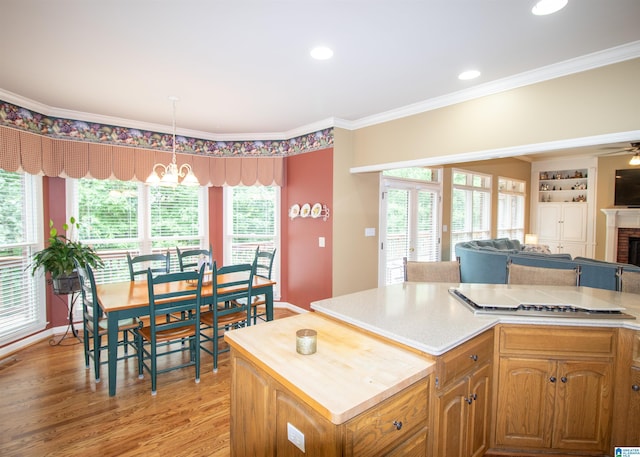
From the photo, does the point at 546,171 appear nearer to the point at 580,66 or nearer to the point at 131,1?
the point at 580,66

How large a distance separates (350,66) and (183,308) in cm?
251

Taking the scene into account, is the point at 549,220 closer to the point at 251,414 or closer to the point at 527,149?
the point at 527,149

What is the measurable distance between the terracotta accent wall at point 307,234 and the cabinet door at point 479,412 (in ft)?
8.77

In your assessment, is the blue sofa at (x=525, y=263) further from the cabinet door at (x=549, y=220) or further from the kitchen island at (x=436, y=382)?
the cabinet door at (x=549, y=220)

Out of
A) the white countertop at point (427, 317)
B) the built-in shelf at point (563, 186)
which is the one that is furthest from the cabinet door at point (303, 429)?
the built-in shelf at point (563, 186)

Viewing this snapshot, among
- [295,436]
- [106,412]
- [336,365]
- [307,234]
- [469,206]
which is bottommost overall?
[106,412]

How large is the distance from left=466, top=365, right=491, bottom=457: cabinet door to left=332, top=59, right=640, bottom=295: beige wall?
2148mm

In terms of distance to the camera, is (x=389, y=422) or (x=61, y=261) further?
(x=61, y=261)

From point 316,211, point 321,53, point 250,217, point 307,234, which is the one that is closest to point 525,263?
point 316,211

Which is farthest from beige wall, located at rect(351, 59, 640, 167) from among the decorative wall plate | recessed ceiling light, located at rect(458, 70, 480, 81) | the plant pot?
the plant pot

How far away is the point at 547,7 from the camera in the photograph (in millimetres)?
1936

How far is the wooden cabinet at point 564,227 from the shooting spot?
24.8ft

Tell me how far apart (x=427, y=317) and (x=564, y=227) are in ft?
26.0

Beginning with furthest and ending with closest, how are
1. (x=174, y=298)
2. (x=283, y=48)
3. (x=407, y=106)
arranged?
(x=407, y=106), (x=174, y=298), (x=283, y=48)
